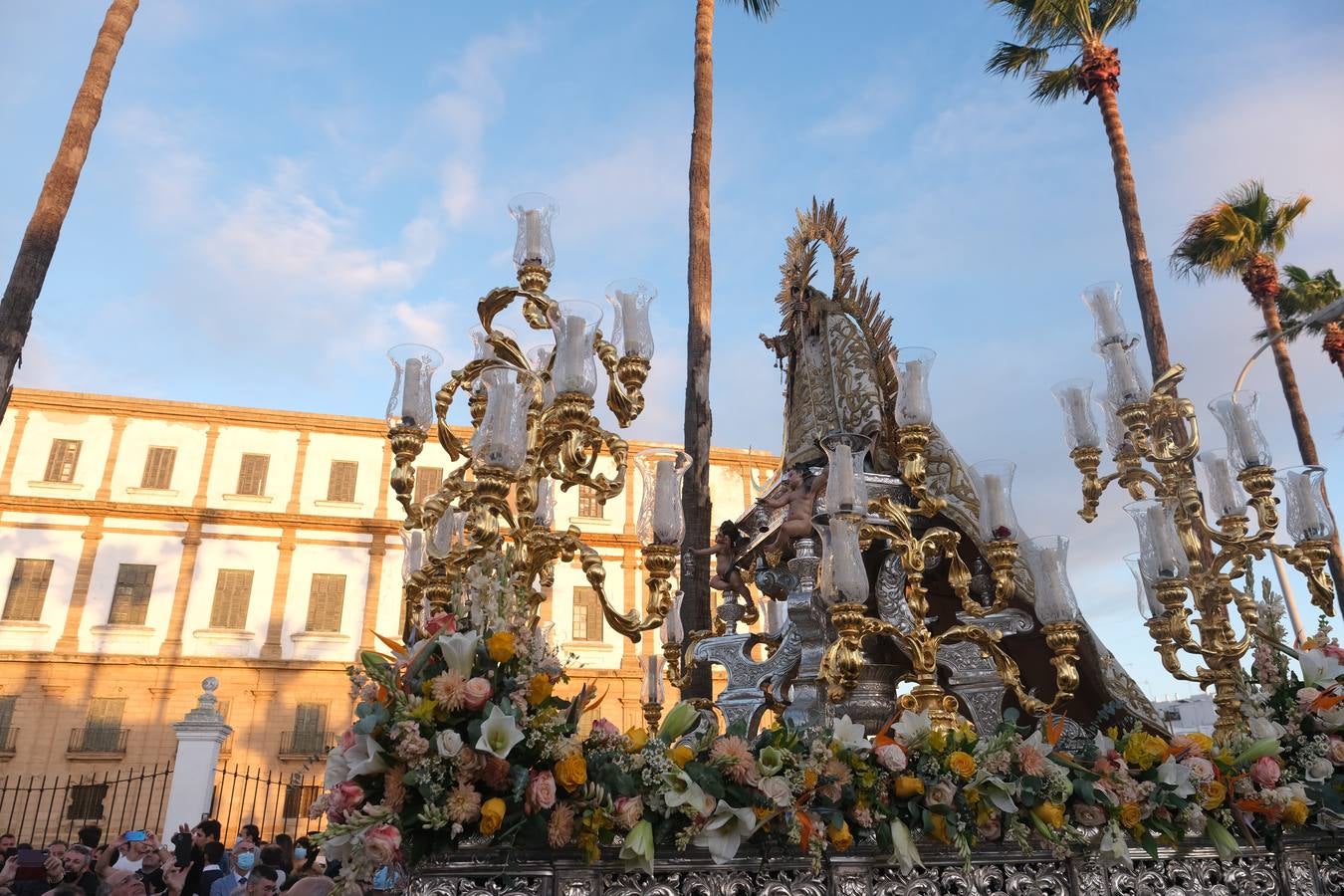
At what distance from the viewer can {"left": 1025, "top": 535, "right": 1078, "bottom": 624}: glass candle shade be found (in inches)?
200

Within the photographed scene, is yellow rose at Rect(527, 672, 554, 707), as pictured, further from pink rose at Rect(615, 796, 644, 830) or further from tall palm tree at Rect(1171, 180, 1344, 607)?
tall palm tree at Rect(1171, 180, 1344, 607)

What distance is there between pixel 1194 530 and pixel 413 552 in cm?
484

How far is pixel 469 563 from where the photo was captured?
4094 mm

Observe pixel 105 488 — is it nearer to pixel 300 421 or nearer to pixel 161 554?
pixel 161 554

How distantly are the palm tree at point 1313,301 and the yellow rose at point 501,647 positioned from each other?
25836 mm

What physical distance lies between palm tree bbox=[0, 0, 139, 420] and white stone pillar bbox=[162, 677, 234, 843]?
464cm

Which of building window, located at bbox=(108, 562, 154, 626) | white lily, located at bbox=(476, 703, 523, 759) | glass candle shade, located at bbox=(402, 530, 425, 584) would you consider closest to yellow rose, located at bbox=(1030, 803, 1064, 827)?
white lily, located at bbox=(476, 703, 523, 759)

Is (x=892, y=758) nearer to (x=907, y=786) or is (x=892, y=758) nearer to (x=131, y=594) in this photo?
(x=907, y=786)

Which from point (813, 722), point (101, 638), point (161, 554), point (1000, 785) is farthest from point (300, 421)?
point (1000, 785)

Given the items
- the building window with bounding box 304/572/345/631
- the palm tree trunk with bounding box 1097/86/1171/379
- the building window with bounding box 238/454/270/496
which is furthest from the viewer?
the building window with bounding box 238/454/270/496

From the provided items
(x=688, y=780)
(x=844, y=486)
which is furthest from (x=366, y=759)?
(x=844, y=486)

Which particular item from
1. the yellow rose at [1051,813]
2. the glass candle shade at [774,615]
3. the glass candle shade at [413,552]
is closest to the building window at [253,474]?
the glass candle shade at [774,615]

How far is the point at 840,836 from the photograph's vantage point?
148 inches

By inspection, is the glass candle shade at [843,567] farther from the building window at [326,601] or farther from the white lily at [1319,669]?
the building window at [326,601]
